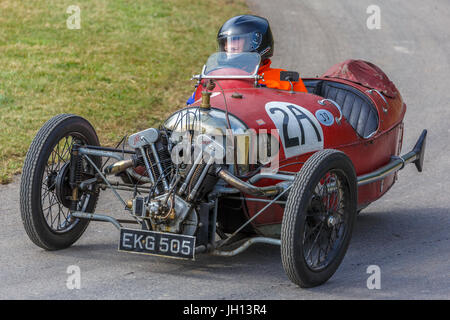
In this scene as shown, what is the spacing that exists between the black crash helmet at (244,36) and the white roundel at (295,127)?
1.01 metres

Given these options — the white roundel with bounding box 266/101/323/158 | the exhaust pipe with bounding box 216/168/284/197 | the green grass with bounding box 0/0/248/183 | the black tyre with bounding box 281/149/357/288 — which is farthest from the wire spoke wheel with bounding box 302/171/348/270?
the green grass with bounding box 0/0/248/183

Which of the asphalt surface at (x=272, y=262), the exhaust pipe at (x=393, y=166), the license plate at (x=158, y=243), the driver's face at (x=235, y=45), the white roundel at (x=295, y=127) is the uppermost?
the driver's face at (x=235, y=45)

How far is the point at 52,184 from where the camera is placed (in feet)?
19.7

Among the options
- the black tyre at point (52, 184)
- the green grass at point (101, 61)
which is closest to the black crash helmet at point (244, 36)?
the black tyre at point (52, 184)

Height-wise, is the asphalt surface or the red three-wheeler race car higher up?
the red three-wheeler race car

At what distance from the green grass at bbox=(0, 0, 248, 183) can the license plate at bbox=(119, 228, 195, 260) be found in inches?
133

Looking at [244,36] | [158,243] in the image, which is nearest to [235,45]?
[244,36]

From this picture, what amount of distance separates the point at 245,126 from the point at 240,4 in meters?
12.8

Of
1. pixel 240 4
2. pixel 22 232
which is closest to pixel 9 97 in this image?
pixel 22 232

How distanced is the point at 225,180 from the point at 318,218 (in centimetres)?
80

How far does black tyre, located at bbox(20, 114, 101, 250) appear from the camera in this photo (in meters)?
5.73

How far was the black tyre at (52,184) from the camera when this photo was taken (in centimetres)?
573

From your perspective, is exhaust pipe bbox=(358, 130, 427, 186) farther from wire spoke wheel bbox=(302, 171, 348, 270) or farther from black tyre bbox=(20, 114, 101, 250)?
black tyre bbox=(20, 114, 101, 250)

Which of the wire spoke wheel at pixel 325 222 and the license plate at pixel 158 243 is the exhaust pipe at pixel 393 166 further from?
the license plate at pixel 158 243
